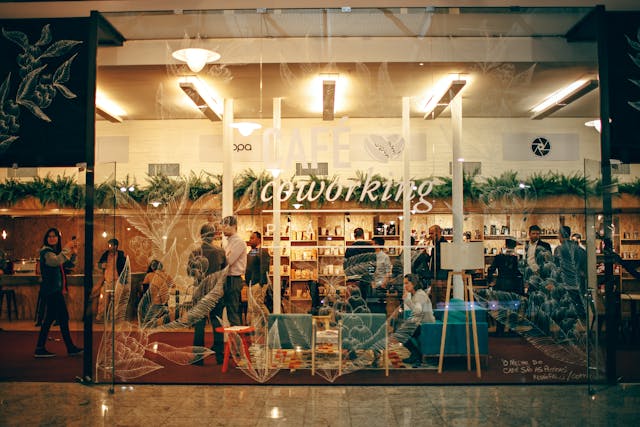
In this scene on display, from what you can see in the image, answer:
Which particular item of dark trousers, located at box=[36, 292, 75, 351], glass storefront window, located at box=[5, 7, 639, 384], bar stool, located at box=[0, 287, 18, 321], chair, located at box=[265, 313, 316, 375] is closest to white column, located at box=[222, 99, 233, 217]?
glass storefront window, located at box=[5, 7, 639, 384]

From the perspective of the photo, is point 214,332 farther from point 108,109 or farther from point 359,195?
point 108,109

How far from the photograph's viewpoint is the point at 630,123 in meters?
6.07

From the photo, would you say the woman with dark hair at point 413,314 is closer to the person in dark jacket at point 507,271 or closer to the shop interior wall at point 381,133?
the person in dark jacket at point 507,271

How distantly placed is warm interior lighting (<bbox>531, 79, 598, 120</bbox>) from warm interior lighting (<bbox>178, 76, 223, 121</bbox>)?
3.85 m

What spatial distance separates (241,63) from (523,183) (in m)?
3.67

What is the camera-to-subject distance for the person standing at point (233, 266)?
596cm

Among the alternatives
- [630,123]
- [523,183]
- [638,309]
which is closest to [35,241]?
[523,183]

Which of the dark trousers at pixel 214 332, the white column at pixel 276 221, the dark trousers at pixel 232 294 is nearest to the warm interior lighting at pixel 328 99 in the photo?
the white column at pixel 276 221

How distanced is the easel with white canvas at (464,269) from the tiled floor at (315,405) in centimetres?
51

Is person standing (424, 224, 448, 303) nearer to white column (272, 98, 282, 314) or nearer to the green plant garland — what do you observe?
the green plant garland

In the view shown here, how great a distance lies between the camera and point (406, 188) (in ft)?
19.8

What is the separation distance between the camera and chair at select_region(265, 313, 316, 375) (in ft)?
19.4

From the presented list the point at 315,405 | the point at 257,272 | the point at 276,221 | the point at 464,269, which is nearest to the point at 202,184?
the point at 276,221

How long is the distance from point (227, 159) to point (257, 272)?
4.64 feet
